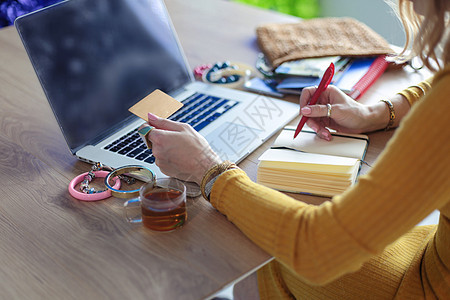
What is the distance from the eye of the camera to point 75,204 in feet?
3.04

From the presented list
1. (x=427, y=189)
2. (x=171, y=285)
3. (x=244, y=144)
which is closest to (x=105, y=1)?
(x=244, y=144)

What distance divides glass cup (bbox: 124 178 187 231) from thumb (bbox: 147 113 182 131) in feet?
0.44

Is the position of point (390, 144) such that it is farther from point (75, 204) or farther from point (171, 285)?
point (75, 204)

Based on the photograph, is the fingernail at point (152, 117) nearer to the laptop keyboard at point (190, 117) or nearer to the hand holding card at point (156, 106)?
the hand holding card at point (156, 106)

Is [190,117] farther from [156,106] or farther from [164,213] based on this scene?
[164,213]

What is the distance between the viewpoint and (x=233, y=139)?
1.11m

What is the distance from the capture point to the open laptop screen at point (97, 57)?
101 centimetres

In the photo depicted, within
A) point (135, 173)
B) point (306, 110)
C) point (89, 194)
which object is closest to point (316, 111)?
point (306, 110)

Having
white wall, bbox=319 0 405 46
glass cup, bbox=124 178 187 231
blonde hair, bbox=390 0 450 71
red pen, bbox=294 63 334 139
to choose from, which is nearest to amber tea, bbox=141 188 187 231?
glass cup, bbox=124 178 187 231

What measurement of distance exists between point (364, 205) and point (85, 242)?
0.49m

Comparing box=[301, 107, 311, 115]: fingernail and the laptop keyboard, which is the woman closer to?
box=[301, 107, 311, 115]: fingernail

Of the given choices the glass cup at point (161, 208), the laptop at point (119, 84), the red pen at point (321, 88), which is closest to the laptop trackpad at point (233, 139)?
the laptop at point (119, 84)

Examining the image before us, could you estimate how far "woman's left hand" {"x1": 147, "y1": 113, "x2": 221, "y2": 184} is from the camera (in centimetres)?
91

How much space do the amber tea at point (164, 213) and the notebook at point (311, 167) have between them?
194mm
